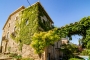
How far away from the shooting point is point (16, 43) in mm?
24844

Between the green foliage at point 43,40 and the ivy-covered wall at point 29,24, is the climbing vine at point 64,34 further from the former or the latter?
the ivy-covered wall at point 29,24

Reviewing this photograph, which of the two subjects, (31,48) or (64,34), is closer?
(64,34)

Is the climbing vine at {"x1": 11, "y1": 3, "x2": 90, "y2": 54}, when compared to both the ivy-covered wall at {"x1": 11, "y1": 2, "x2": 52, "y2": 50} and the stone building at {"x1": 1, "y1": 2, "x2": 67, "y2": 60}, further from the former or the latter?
the stone building at {"x1": 1, "y1": 2, "x2": 67, "y2": 60}

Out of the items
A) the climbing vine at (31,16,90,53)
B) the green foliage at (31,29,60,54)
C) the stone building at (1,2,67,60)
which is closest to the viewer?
the climbing vine at (31,16,90,53)

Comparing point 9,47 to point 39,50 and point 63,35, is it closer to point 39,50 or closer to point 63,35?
point 39,50

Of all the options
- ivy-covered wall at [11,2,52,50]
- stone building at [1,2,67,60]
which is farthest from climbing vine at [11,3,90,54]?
stone building at [1,2,67,60]

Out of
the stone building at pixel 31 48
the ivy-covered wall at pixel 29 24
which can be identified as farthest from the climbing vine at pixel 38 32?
the stone building at pixel 31 48

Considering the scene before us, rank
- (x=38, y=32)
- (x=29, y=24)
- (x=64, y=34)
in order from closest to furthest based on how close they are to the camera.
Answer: (x=64, y=34)
(x=38, y=32)
(x=29, y=24)

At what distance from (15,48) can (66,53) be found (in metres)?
12.0

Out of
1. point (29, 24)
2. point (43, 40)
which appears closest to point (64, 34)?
point (43, 40)

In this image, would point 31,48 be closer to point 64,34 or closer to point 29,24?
point 29,24

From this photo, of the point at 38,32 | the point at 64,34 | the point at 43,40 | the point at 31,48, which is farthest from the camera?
the point at 38,32

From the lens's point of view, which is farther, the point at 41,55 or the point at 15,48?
the point at 15,48

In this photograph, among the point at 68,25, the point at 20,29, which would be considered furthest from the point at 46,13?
the point at 68,25
